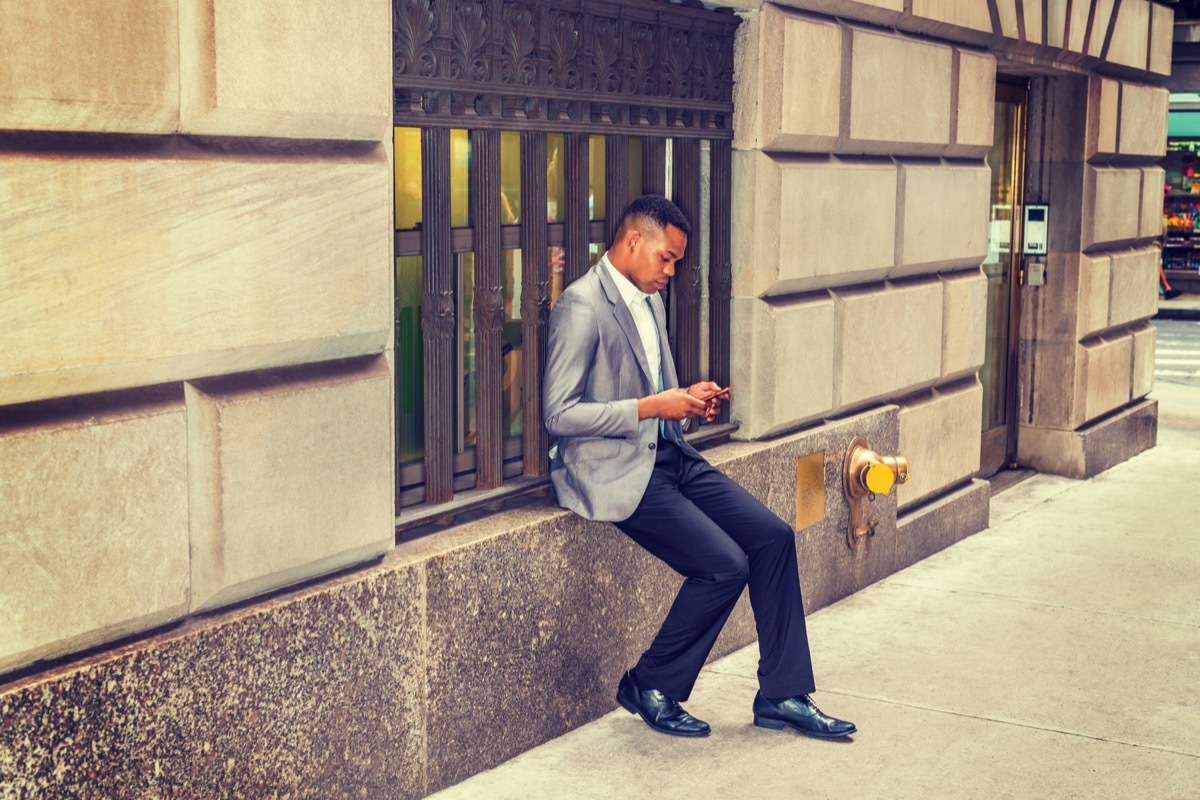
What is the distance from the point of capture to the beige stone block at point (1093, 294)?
9641mm

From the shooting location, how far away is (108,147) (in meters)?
3.39

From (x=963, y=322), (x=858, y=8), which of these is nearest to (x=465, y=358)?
(x=858, y=8)

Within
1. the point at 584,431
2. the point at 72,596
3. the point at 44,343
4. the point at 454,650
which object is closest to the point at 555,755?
the point at 454,650

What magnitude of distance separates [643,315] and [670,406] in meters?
0.41

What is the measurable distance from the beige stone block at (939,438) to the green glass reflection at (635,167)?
2148mm

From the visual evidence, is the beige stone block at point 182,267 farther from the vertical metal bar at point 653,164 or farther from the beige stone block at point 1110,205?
the beige stone block at point 1110,205

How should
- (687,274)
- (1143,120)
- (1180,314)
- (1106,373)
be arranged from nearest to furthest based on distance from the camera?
1. (687,274)
2. (1106,373)
3. (1143,120)
4. (1180,314)

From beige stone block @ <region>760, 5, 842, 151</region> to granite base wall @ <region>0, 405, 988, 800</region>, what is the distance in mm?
1259

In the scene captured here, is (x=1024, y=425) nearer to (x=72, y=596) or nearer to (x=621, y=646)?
(x=621, y=646)

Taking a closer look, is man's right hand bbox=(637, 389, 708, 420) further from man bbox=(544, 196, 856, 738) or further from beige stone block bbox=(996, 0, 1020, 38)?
beige stone block bbox=(996, 0, 1020, 38)

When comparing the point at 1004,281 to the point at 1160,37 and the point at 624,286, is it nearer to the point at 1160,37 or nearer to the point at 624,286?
the point at 1160,37

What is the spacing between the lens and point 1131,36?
10094mm

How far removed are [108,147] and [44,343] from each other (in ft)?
1.45

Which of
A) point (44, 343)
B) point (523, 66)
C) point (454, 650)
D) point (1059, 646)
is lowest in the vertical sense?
point (1059, 646)
